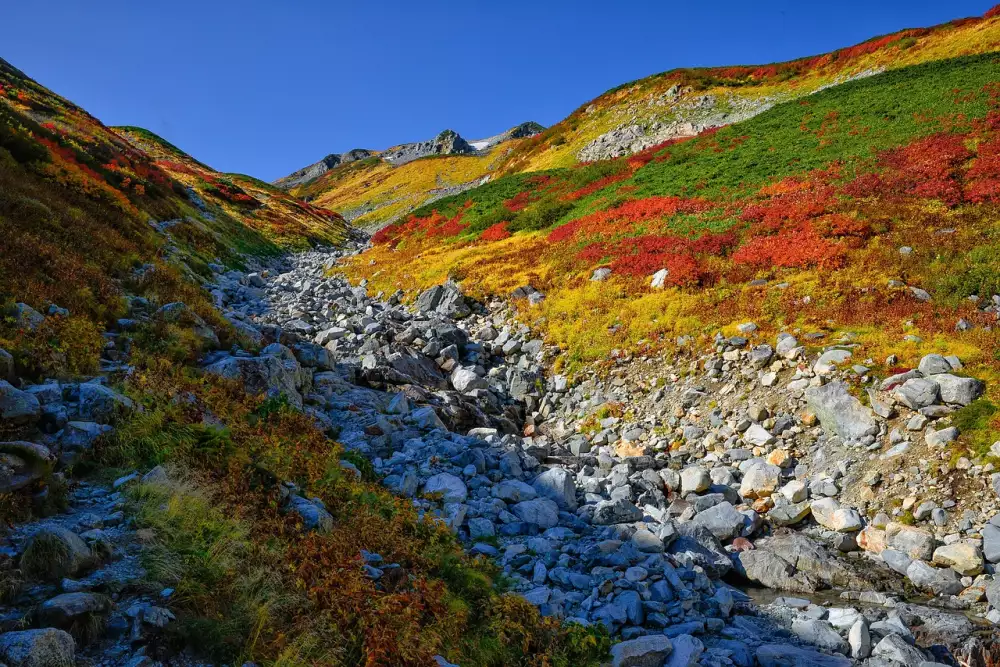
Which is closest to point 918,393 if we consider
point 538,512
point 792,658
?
point 792,658

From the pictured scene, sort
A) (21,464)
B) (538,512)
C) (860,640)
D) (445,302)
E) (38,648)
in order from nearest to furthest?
(38,648) → (21,464) → (860,640) → (538,512) → (445,302)

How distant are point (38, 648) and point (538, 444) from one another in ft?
35.2

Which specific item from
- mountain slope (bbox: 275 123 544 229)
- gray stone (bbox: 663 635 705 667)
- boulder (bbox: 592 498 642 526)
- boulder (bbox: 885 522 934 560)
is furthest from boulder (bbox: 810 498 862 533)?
mountain slope (bbox: 275 123 544 229)

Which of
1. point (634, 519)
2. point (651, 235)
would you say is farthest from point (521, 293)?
point (634, 519)

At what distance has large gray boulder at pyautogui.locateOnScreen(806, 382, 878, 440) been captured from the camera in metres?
10.0

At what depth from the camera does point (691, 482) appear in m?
10.2

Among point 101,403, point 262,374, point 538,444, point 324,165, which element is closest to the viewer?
point 101,403

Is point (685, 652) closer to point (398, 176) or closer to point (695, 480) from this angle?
point (695, 480)

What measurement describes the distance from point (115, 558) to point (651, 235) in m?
22.9

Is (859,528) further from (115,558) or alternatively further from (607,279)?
(607,279)

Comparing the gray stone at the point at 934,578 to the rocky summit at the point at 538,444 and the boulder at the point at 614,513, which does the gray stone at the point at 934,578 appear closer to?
the rocky summit at the point at 538,444

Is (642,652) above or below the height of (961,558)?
above

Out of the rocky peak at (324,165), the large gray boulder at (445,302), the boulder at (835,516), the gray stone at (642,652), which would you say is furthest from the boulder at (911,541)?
the rocky peak at (324,165)

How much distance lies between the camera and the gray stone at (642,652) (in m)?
5.32
